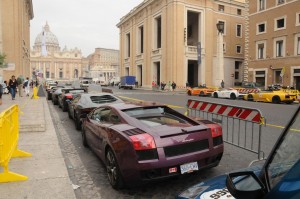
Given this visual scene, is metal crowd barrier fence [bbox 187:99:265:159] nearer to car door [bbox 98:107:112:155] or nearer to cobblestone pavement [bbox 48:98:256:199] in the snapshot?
cobblestone pavement [bbox 48:98:256:199]

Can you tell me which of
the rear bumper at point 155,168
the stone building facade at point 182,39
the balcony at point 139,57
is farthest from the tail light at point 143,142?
the balcony at point 139,57

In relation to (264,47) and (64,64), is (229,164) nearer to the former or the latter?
(264,47)

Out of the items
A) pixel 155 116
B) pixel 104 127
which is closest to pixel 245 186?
pixel 155 116

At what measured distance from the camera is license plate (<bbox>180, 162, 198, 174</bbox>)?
4.42 m

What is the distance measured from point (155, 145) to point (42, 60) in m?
155

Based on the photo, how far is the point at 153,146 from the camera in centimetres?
430

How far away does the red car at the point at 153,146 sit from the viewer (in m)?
4.30

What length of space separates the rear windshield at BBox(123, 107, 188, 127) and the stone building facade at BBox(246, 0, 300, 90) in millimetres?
32117

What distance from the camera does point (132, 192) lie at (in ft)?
15.5

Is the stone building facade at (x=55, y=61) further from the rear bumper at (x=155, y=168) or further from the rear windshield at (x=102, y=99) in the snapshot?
the rear bumper at (x=155, y=168)

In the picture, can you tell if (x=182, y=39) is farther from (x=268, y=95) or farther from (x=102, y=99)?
(x=102, y=99)

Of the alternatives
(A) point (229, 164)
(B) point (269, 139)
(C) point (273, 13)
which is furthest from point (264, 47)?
(A) point (229, 164)

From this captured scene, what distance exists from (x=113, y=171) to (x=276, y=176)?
11.5 ft

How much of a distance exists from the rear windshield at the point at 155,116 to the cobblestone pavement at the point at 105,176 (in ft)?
3.47
